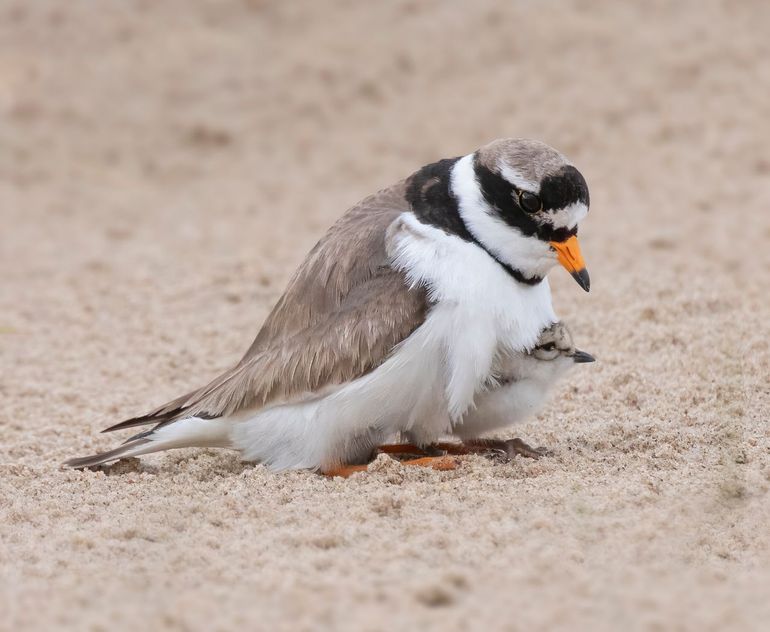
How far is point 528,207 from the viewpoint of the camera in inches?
184

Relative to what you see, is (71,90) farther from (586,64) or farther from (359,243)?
(359,243)

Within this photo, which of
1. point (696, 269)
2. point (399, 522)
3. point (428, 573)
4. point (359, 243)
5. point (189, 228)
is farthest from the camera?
point (189, 228)

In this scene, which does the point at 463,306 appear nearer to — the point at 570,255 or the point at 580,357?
the point at 570,255

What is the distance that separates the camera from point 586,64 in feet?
35.2

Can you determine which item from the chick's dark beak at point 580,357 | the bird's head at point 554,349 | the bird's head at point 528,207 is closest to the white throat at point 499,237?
the bird's head at point 528,207

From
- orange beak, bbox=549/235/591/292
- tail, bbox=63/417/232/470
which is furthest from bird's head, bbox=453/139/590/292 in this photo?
tail, bbox=63/417/232/470

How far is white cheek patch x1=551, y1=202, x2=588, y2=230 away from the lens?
4648 mm

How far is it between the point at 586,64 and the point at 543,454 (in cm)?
658

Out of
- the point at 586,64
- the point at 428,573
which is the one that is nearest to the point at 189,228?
the point at 586,64

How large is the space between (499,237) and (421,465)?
36.1 inches

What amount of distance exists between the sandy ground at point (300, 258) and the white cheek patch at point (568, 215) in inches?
35.6

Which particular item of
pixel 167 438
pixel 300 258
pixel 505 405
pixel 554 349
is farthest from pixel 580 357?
pixel 300 258

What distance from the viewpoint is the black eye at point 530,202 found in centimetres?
465

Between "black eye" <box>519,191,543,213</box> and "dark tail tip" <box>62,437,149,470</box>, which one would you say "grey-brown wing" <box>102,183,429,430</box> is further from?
"black eye" <box>519,191,543,213</box>
